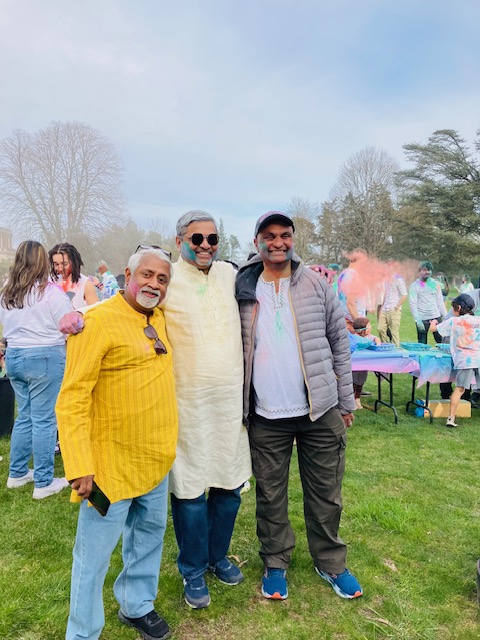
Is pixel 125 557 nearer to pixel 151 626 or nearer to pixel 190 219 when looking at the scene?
pixel 151 626

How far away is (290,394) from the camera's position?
239cm

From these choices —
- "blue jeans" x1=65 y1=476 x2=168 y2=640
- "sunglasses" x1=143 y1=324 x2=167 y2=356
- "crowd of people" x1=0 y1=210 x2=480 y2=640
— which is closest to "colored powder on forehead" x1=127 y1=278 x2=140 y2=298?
"crowd of people" x1=0 y1=210 x2=480 y2=640

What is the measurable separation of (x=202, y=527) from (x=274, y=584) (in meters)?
0.57

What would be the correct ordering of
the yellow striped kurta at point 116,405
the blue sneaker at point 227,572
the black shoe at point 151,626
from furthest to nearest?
the blue sneaker at point 227,572 < the black shoe at point 151,626 < the yellow striped kurta at point 116,405

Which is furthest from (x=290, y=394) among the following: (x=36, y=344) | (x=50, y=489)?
(x=50, y=489)

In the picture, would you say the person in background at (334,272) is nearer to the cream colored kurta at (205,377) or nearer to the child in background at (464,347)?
the child in background at (464,347)

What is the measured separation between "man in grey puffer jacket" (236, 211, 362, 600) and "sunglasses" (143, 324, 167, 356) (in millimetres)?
539

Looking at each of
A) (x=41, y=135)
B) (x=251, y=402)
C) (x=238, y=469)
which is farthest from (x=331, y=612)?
(x=41, y=135)

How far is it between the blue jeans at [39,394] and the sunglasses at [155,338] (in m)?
1.94

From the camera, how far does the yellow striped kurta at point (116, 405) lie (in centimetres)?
178

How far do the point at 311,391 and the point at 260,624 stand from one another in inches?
48.1

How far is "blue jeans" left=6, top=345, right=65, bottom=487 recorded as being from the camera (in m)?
3.55

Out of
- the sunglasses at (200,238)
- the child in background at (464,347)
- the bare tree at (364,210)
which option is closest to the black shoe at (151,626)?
the sunglasses at (200,238)

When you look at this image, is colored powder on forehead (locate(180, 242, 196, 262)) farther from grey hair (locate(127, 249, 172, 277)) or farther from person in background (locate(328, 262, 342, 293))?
person in background (locate(328, 262, 342, 293))
